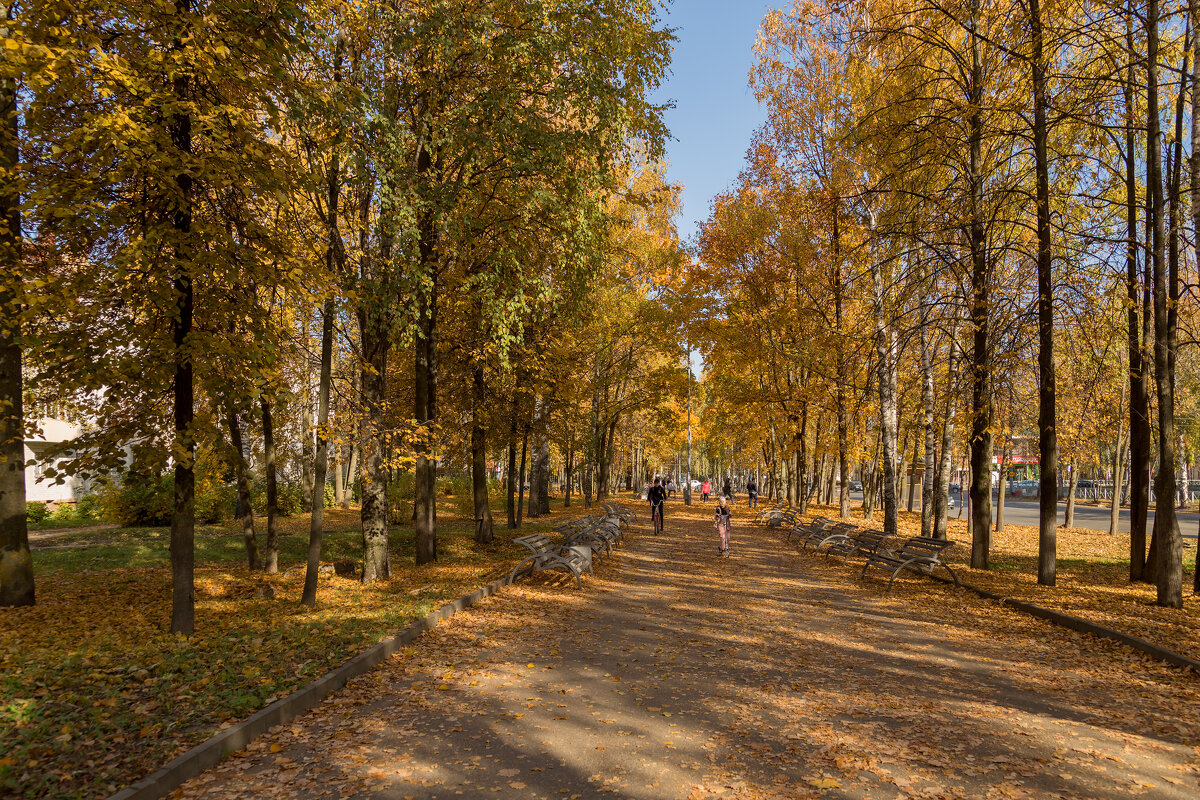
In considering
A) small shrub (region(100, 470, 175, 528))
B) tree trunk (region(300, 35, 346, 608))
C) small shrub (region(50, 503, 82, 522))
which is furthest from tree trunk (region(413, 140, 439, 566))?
small shrub (region(50, 503, 82, 522))

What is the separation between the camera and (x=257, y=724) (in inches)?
190

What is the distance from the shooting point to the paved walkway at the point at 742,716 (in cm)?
421

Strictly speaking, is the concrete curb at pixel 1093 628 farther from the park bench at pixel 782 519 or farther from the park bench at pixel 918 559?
the park bench at pixel 782 519

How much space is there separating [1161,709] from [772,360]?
2198cm

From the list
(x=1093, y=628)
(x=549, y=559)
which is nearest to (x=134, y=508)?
(x=549, y=559)

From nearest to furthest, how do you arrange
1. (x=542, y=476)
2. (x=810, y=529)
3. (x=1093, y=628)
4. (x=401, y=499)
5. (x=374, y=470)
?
(x=1093, y=628) → (x=374, y=470) → (x=810, y=529) → (x=401, y=499) → (x=542, y=476)

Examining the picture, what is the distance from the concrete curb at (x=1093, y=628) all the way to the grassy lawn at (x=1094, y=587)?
208 mm

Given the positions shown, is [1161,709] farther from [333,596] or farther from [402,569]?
[402,569]

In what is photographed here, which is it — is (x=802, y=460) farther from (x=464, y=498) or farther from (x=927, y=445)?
(x=464, y=498)

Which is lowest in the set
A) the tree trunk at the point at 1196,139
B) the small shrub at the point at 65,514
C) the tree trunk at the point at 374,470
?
the small shrub at the point at 65,514

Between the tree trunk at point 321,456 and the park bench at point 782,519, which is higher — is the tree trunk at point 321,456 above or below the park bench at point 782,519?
above

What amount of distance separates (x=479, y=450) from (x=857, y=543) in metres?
9.33

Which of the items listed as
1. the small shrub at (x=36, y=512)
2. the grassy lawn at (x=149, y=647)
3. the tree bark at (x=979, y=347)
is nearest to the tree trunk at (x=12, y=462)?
the grassy lawn at (x=149, y=647)

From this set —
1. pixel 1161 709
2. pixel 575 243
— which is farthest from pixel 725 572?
pixel 1161 709
